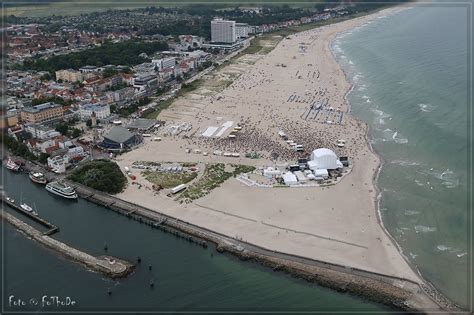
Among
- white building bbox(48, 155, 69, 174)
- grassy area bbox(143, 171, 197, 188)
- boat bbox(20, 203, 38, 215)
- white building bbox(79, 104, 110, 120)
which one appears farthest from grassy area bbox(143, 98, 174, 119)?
boat bbox(20, 203, 38, 215)

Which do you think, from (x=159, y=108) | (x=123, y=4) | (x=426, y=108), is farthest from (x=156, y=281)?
(x=123, y=4)

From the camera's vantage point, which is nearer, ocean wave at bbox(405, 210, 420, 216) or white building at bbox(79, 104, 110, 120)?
ocean wave at bbox(405, 210, 420, 216)

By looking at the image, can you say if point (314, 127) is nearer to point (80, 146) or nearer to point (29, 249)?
point (80, 146)

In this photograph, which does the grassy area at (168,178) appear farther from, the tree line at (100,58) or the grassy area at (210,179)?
the tree line at (100,58)

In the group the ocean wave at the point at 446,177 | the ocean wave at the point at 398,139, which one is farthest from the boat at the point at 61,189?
the ocean wave at the point at 398,139

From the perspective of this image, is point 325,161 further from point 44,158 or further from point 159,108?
point 159,108

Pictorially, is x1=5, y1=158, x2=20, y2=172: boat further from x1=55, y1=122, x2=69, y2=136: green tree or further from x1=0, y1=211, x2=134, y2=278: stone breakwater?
x1=0, y1=211, x2=134, y2=278: stone breakwater
